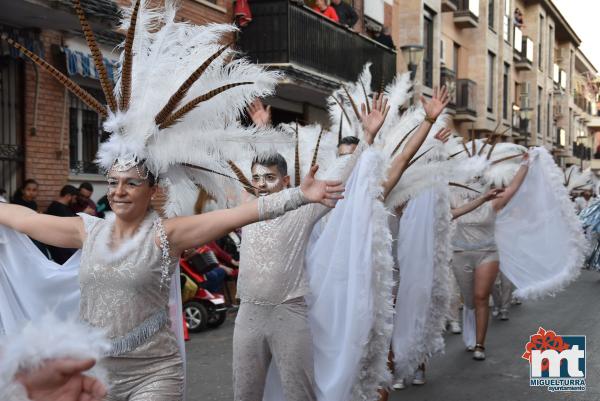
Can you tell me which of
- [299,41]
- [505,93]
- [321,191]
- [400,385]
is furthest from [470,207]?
[505,93]

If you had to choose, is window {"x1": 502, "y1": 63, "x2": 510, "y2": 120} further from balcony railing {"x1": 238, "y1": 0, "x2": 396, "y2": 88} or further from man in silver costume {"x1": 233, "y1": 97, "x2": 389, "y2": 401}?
man in silver costume {"x1": 233, "y1": 97, "x2": 389, "y2": 401}

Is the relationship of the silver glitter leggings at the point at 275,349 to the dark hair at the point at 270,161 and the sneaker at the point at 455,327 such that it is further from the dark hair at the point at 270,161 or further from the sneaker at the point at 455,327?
the sneaker at the point at 455,327

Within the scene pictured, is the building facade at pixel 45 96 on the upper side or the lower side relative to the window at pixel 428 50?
lower

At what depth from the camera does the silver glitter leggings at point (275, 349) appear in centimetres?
413

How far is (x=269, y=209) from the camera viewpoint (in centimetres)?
317

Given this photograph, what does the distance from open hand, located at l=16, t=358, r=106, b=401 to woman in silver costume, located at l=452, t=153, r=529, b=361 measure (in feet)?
19.1

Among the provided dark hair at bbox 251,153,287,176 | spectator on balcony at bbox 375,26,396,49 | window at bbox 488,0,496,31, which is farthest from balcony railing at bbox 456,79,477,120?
dark hair at bbox 251,153,287,176

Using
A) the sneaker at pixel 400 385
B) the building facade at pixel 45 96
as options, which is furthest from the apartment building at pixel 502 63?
the sneaker at pixel 400 385

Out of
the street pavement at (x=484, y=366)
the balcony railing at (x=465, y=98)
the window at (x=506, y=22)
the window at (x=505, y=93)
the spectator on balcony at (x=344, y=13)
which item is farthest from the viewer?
the window at (x=505, y=93)

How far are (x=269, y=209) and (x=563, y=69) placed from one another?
5272 centimetres

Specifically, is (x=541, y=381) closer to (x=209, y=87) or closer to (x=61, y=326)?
(x=209, y=87)

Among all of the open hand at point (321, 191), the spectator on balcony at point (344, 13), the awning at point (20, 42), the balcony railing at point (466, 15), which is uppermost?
the balcony railing at point (466, 15)

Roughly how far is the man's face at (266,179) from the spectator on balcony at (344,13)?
13.6 m

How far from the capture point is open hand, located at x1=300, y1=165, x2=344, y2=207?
3162mm
